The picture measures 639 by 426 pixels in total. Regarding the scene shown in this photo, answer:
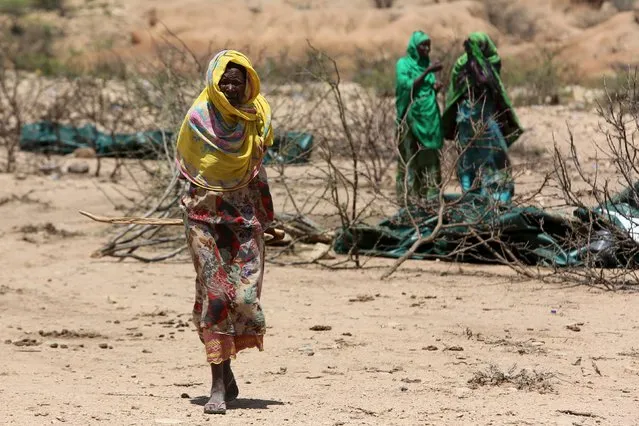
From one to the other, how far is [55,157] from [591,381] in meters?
10.6

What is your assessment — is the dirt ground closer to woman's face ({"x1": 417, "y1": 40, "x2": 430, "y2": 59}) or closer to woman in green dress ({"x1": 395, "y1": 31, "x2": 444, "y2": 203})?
woman in green dress ({"x1": 395, "y1": 31, "x2": 444, "y2": 203})

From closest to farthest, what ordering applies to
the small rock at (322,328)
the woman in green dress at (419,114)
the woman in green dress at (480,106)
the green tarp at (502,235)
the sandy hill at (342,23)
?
the small rock at (322,328) < the green tarp at (502,235) < the woman in green dress at (480,106) < the woman in green dress at (419,114) < the sandy hill at (342,23)

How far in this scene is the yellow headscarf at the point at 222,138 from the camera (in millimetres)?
5031

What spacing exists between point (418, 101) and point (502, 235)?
6.69 feet

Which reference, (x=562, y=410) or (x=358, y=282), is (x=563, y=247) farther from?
(x=562, y=410)

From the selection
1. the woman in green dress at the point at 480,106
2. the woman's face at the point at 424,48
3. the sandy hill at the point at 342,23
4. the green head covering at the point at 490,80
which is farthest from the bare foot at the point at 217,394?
the sandy hill at the point at 342,23

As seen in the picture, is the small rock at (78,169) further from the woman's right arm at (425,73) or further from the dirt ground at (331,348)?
the woman's right arm at (425,73)

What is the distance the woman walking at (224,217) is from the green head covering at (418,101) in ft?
16.8

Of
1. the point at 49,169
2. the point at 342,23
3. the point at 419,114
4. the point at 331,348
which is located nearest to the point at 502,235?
the point at 419,114

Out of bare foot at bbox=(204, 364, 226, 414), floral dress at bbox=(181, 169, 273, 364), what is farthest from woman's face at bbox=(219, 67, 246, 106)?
bare foot at bbox=(204, 364, 226, 414)

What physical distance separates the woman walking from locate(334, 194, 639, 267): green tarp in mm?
3049

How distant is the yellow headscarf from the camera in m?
5.03

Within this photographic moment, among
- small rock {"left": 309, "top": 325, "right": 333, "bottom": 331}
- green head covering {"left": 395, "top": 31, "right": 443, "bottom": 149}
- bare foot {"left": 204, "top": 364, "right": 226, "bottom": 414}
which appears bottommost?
small rock {"left": 309, "top": 325, "right": 333, "bottom": 331}

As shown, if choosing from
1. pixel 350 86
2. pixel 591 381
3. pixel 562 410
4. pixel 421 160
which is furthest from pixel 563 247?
pixel 350 86
